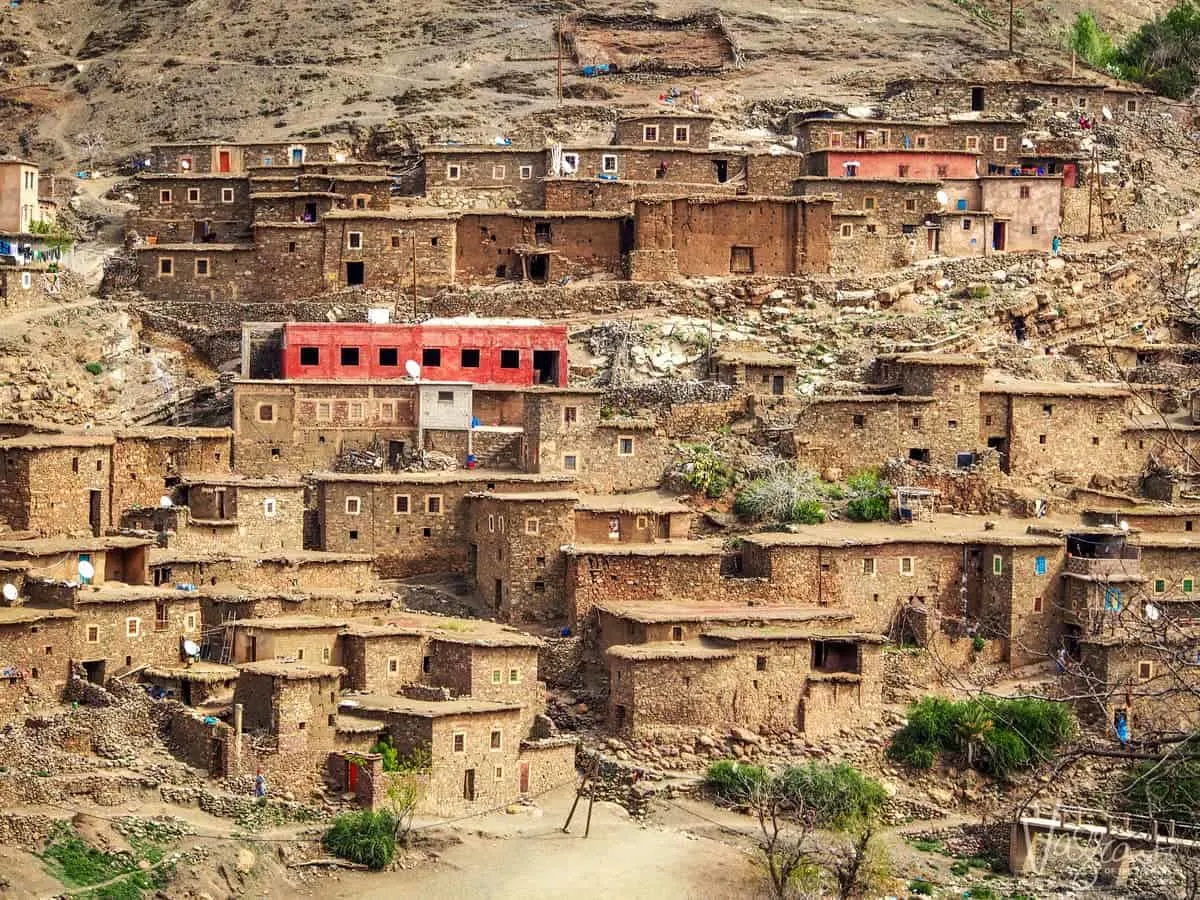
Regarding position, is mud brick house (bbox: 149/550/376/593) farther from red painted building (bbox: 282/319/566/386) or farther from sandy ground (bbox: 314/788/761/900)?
red painted building (bbox: 282/319/566/386)

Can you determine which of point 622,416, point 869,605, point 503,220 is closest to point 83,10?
point 503,220

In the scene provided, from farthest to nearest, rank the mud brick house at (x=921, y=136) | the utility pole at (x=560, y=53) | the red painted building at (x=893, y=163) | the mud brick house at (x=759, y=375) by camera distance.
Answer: the utility pole at (x=560, y=53) → the mud brick house at (x=921, y=136) → the red painted building at (x=893, y=163) → the mud brick house at (x=759, y=375)

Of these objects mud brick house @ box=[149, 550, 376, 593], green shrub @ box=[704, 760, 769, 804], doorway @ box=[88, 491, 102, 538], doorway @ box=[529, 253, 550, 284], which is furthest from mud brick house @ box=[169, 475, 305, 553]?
doorway @ box=[529, 253, 550, 284]

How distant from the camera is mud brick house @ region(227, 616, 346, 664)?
46.3 metres

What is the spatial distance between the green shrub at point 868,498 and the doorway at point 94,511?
52.0 ft

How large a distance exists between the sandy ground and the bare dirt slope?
3067 centimetres

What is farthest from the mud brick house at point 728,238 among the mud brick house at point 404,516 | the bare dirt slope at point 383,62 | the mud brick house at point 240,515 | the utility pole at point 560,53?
the utility pole at point 560,53

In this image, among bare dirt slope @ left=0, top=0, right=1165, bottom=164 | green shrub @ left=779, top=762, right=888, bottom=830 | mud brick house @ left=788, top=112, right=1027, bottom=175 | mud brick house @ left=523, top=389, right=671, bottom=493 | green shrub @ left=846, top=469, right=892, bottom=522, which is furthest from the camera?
bare dirt slope @ left=0, top=0, right=1165, bottom=164

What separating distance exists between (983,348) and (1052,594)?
31.3 ft

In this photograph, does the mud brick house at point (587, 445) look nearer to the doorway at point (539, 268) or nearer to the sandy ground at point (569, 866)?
the doorway at point (539, 268)

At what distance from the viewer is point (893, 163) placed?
64.6 m

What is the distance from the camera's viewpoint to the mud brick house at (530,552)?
4975 cm

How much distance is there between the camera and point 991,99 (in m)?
70.2

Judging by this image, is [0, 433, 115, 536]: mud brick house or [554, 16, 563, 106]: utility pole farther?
[554, 16, 563, 106]: utility pole
